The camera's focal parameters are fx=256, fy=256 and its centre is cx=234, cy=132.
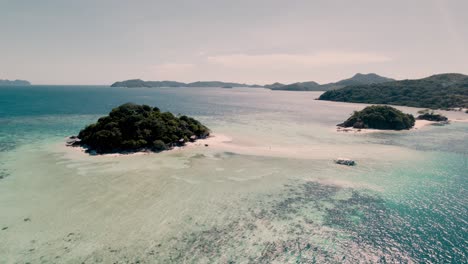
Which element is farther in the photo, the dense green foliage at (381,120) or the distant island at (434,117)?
the distant island at (434,117)

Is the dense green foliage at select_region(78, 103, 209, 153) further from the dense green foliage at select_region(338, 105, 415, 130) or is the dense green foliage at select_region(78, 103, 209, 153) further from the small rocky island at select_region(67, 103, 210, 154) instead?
the dense green foliage at select_region(338, 105, 415, 130)

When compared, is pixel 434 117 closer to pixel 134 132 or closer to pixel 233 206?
pixel 233 206

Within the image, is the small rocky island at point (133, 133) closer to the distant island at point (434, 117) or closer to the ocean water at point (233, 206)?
the ocean water at point (233, 206)

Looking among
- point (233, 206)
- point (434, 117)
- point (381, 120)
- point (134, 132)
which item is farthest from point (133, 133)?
point (434, 117)

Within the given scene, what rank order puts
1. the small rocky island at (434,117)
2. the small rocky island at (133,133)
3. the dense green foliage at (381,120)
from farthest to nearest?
1. the small rocky island at (434,117)
2. the dense green foliage at (381,120)
3. the small rocky island at (133,133)

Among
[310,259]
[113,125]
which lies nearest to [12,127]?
[113,125]

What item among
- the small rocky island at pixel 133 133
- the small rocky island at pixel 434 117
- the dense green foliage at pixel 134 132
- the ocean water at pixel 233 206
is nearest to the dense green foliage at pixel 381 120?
the small rocky island at pixel 434 117
